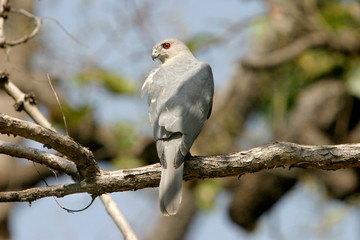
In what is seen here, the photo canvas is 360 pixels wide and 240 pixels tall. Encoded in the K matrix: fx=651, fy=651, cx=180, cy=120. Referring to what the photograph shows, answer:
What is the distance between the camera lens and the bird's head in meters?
5.48

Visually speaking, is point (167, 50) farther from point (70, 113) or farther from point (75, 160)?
point (75, 160)

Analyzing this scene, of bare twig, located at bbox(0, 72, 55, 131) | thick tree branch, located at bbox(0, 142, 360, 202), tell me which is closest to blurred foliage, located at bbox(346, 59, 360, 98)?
thick tree branch, located at bbox(0, 142, 360, 202)

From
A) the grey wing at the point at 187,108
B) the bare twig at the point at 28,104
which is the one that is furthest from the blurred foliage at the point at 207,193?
the bare twig at the point at 28,104

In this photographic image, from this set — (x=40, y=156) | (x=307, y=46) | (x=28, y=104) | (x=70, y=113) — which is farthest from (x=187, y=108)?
(x=307, y=46)

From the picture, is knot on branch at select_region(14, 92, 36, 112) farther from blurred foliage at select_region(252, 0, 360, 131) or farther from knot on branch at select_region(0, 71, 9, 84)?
blurred foliage at select_region(252, 0, 360, 131)

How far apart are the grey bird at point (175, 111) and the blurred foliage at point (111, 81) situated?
2171 mm

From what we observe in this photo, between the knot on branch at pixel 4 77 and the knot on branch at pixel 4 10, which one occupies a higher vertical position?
the knot on branch at pixel 4 10

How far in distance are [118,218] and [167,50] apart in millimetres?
2247

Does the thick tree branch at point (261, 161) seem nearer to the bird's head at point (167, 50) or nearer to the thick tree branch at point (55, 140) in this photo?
the thick tree branch at point (55, 140)

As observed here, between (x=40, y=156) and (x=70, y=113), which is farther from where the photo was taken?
(x=70, y=113)

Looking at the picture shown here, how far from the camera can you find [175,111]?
4.02m

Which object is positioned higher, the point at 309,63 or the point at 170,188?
the point at 170,188

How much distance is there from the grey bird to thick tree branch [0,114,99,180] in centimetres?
45

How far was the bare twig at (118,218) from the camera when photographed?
3.51 metres
